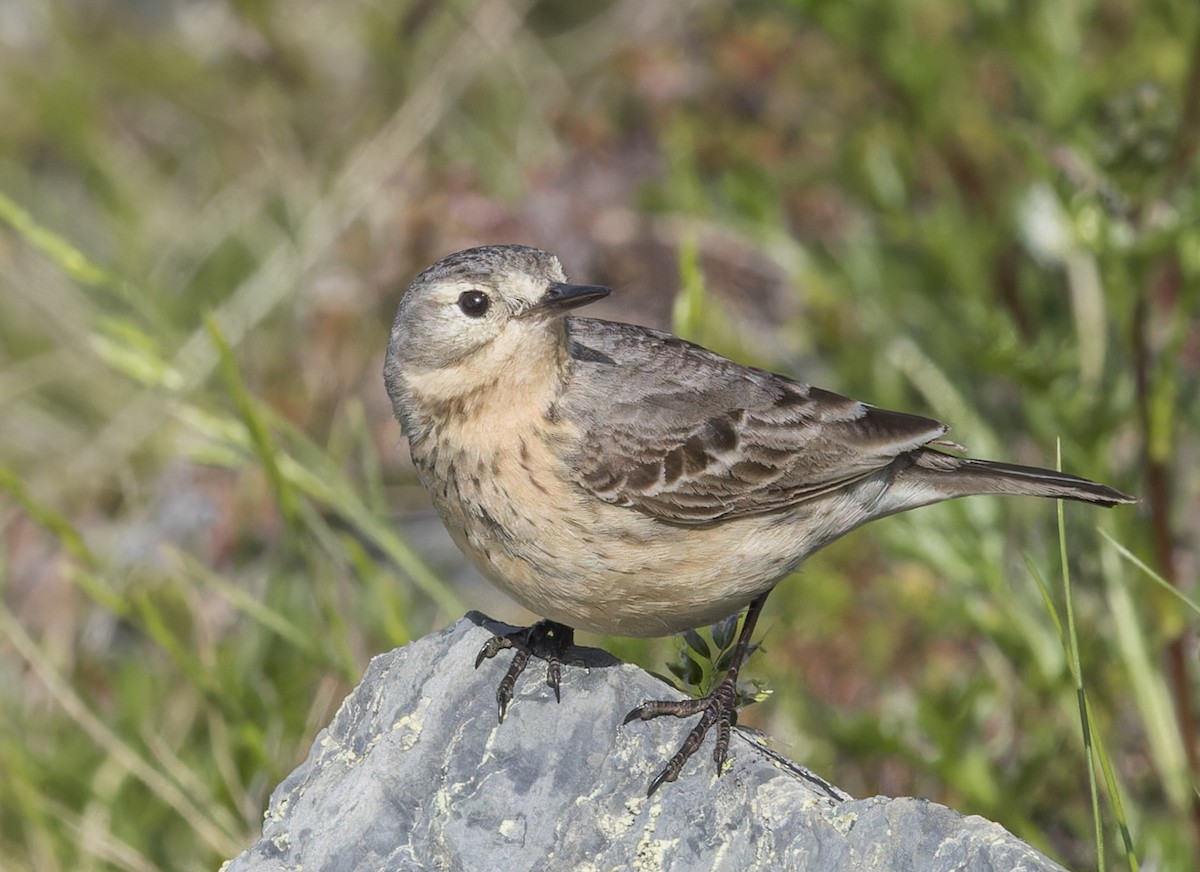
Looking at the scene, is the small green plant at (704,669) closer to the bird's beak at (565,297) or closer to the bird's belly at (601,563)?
the bird's belly at (601,563)

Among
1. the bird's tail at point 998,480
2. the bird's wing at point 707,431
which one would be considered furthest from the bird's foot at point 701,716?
the bird's tail at point 998,480

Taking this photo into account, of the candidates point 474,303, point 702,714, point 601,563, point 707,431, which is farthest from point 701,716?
point 474,303

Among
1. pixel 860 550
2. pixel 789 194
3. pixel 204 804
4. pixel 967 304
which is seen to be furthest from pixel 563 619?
pixel 789 194

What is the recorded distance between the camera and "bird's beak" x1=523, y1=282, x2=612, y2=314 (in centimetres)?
418

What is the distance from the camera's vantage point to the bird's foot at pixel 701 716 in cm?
368

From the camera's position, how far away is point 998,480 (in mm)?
4500

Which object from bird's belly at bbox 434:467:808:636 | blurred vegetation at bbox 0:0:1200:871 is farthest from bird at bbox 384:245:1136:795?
blurred vegetation at bbox 0:0:1200:871

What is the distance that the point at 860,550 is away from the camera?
6.66 metres

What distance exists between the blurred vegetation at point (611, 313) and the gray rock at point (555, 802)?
70cm

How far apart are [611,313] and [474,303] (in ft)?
9.21

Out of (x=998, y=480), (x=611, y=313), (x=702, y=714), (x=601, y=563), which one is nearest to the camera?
(x=702, y=714)

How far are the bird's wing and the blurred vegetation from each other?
1.17 feet

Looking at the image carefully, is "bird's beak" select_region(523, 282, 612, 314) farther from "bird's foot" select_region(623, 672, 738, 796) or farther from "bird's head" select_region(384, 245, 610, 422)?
"bird's foot" select_region(623, 672, 738, 796)

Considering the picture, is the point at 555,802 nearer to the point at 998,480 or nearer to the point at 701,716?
the point at 701,716
